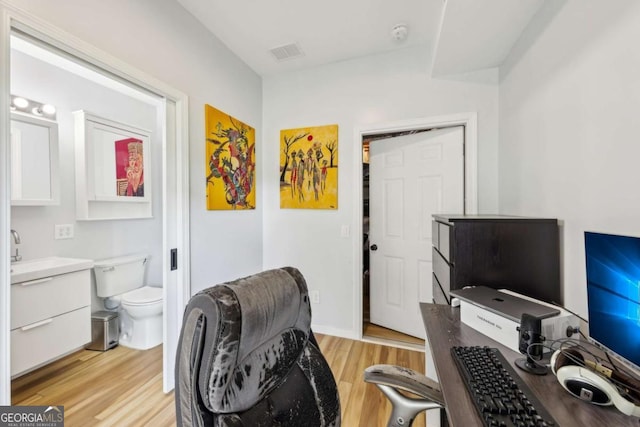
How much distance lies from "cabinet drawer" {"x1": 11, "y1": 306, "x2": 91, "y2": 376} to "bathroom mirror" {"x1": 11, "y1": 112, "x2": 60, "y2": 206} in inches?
36.2

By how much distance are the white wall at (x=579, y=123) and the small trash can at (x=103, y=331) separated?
11.0 ft

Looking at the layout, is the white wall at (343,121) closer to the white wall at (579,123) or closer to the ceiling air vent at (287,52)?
the ceiling air vent at (287,52)

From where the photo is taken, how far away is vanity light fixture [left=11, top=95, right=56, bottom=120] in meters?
2.06

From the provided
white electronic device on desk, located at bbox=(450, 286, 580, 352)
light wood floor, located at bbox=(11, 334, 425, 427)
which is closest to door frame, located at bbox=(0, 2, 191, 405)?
light wood floor, located at bbox=(11, 334, 425, 427)

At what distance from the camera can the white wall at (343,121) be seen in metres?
2.16

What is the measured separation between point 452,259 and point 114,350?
2.93 metres

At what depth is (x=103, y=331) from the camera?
2373 millimetres

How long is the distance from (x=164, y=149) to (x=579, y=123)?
230 centimetres

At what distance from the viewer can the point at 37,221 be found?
2.16 metres

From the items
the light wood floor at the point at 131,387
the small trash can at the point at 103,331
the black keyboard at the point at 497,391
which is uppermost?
the black keyboard at the point at 497,391

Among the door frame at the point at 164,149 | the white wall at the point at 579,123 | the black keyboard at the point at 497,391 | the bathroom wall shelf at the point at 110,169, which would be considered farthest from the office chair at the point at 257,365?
the bathroom wall shelf at the point at 110,169

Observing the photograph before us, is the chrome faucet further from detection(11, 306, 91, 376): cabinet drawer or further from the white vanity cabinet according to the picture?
detection(11, 306, 91, 376): cabinet drawer

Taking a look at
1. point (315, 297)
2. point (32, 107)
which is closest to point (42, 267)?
point (32, 107)

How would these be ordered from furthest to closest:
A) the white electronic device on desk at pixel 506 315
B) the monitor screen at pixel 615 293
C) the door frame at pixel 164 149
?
the door frame at pixel 164 149 → the white electronic device on desk at pixel 506 315 → the monitor screen at pixel 615 293
